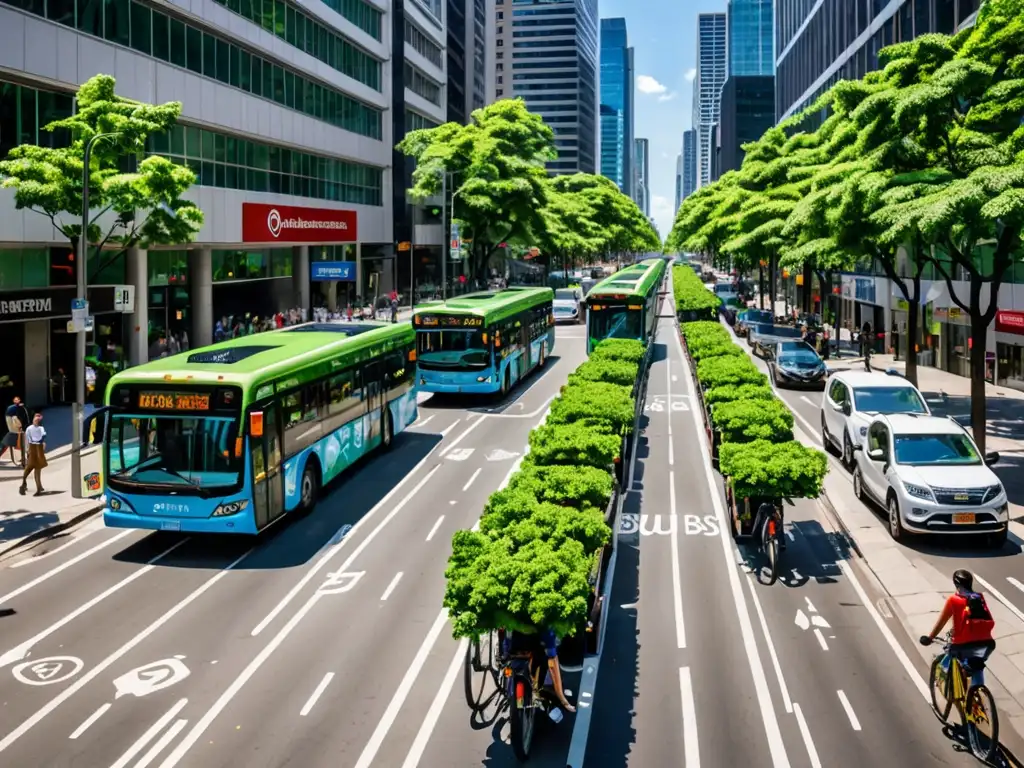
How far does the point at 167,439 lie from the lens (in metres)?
17.3

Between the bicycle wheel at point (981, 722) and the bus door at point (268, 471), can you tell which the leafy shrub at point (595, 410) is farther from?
the bicycle wheel at point (981, 722)

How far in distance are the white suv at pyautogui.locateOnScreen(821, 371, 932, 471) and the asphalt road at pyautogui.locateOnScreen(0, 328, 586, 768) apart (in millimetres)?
9381

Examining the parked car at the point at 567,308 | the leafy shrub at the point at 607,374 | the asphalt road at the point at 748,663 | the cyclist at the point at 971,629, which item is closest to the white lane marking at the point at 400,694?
the asphalt road at the point at 748,663

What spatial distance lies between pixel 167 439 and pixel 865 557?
1257 cm

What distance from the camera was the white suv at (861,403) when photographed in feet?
77.4

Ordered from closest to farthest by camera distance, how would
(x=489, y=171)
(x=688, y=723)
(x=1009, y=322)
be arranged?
(x=688, y=723) → (x=1009, y=322) → (x=489, y=171)

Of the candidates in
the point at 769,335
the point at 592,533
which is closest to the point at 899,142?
the point at 592,533

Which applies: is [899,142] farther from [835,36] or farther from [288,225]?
[835,36]

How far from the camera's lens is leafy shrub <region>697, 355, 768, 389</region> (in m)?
26.1

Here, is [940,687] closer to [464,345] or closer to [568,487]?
[568,487]

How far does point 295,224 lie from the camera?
5366cm

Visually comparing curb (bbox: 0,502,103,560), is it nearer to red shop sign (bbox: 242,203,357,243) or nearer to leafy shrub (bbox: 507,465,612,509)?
leafy shrub (bbox: 507,465,612,509)

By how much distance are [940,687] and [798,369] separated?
1179 inches

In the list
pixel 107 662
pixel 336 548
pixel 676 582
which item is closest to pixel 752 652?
pixel 676 582
